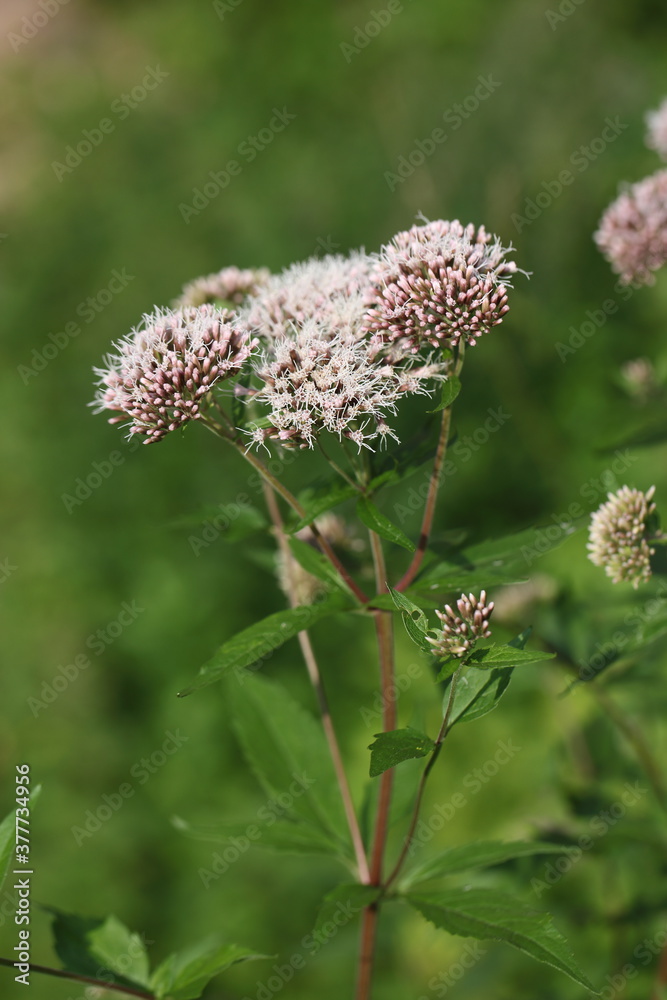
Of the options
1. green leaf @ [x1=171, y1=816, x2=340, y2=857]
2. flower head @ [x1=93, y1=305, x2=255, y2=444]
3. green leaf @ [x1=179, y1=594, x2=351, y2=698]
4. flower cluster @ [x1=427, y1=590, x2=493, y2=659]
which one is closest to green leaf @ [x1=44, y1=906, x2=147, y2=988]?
green leaf @ [x1=171, y1=816, x2=340, y2=857]

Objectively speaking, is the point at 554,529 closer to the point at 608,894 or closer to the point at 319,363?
the point at 319,363

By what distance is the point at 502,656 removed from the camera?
1.67 m

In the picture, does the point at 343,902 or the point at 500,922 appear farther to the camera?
the point at 343,902

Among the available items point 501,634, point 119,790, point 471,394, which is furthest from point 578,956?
point 471,394

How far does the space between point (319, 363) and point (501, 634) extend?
2.77 metres

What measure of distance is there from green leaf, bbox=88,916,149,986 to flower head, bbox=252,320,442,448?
1.31m

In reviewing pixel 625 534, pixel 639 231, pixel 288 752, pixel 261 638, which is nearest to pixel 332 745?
pixel 288 752

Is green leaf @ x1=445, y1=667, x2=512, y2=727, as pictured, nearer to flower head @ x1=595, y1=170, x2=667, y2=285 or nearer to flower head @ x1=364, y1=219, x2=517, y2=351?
flower head @ x1=364, y1=219, x2=517, y2=351

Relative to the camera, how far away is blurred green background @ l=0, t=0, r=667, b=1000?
3816mm

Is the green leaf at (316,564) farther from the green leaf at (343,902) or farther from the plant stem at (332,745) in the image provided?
the green leaf at (343,902)

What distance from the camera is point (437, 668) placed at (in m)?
2.03

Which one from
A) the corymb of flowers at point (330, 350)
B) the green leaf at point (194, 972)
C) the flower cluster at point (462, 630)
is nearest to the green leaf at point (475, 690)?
the flower cluster at point (462, 630)

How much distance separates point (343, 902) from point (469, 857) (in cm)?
36

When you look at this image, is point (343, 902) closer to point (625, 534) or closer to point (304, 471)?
point (625, 534)
